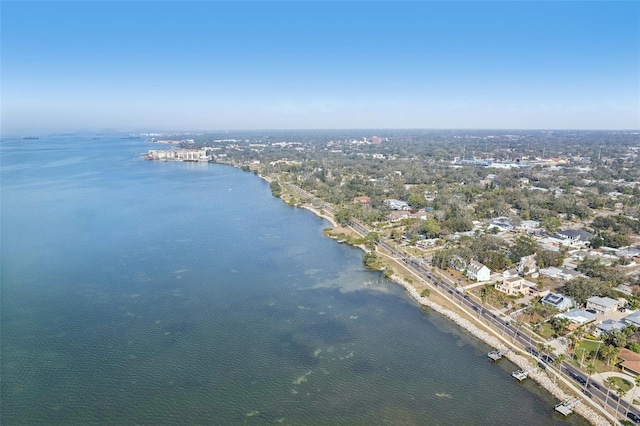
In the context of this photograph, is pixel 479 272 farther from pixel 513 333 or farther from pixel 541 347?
pixel 541 347

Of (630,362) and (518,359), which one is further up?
(630,362)

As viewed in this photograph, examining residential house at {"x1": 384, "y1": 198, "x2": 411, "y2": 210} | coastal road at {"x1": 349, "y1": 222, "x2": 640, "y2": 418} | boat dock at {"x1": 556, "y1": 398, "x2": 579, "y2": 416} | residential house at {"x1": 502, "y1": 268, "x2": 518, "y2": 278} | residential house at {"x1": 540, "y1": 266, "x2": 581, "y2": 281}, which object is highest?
residential house at {"x1": 384, "y1": 198, "x2": 411, "y2": 210}

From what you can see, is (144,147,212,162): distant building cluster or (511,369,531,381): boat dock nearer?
(511,369,531,381): boat dock

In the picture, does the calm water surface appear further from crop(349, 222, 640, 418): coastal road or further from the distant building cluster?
the distant building cluster

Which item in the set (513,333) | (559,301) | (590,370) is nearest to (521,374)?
(590,370)

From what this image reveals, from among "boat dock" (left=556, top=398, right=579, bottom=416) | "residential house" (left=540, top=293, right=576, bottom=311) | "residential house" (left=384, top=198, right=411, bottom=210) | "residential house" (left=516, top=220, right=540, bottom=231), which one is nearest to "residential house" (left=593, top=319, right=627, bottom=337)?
"residential house" (left=540, top=293, right=576, bottom=311)

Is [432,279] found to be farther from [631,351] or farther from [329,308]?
[631,351]
